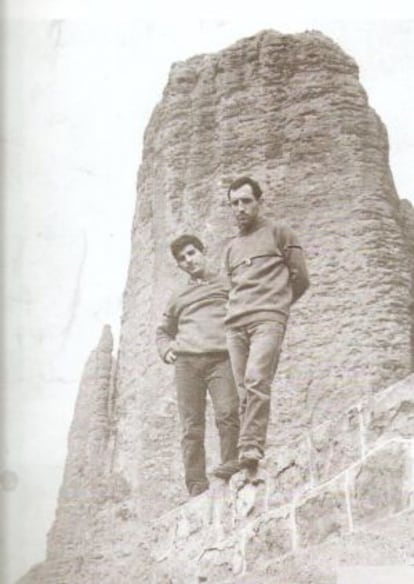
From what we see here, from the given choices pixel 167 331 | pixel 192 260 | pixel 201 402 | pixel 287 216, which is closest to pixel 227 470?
pixel 201 402

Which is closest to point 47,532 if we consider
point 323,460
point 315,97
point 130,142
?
point 323,460

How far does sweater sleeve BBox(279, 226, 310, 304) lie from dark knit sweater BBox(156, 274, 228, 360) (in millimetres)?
317

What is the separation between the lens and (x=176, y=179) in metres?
6.14

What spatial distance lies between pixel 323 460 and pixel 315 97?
118 inches

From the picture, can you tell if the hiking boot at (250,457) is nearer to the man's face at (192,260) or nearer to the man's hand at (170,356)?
the man's hand at (170,356)

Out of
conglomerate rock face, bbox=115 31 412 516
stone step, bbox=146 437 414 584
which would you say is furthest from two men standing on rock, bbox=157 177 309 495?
conglomerate rock face, bbox=115 31 412 516

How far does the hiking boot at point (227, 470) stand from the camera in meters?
4.20

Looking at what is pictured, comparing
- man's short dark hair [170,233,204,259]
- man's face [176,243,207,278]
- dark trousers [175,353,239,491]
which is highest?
man's short dark hair [170,233,204,259]

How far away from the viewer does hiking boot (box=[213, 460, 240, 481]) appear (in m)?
4.20

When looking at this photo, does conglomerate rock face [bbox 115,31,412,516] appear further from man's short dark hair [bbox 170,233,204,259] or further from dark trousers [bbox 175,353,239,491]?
dark trousers [bbox 175,353,239,491]

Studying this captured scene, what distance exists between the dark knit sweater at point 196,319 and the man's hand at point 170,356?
0.05 ft

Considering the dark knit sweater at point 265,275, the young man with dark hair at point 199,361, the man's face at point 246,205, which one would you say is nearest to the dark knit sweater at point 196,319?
the young man with dark hair at point 199,361

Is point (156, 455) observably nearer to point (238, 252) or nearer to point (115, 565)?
point (115, 565)

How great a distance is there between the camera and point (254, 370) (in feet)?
14.0
